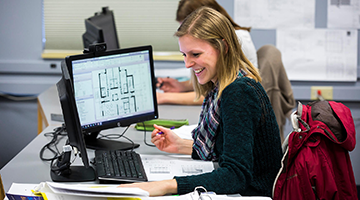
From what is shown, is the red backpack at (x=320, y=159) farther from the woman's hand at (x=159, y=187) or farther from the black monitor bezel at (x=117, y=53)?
the black monitor bezel at (x=117, y=53)

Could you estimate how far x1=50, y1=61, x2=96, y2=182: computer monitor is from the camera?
1.06 metres

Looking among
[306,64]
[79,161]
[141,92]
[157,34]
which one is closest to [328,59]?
[306,64]

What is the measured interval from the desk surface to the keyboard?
16 cm

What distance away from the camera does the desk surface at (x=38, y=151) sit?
48.1 inches

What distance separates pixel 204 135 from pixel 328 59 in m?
2.19

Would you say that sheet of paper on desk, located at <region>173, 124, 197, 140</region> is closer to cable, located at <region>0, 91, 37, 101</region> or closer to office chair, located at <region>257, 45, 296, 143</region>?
office chair, located at <region>257, 45, 296, 143</region>

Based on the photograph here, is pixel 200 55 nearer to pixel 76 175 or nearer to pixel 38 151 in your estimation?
pixel 76 175

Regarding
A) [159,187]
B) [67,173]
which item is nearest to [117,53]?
[67,173]

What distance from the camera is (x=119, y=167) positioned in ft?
3.98

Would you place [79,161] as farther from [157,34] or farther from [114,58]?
[157,34]

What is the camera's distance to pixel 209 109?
4.22 feet

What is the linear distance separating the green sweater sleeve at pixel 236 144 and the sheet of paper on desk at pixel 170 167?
0.44 ft

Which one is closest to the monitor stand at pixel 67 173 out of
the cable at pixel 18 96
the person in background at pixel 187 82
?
the person in background at pixel 187 82

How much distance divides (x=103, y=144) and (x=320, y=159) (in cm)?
88
